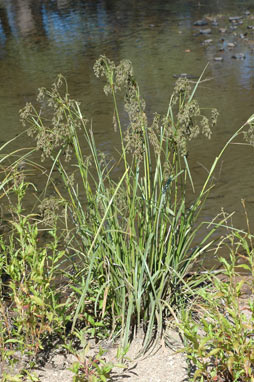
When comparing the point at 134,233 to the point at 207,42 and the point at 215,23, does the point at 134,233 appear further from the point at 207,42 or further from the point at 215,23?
the point at 215,23

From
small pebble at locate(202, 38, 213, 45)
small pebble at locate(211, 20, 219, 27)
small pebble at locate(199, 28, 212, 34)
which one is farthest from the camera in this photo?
small pebble at locate(211, 20, 219, 27)

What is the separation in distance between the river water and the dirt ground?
1282 millimetres

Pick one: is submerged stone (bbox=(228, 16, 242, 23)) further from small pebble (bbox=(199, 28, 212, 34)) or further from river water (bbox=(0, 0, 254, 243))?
small pebble (bbox=(199, 28, 212, 34))

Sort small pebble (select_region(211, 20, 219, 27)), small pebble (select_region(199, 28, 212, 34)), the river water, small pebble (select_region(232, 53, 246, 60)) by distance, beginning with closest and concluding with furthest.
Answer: the river water < small pebble (select_region(232, 53, 246, 60)) < small pebble (select_region(199, 28, 212, 34)) < small pebble (select_region(211, 20, 219, 27))

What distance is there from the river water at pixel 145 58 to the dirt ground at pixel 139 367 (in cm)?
128

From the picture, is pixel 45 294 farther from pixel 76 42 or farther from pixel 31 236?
pixel 76 42

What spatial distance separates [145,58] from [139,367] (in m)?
7.84

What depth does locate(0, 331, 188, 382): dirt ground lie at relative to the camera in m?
2.62

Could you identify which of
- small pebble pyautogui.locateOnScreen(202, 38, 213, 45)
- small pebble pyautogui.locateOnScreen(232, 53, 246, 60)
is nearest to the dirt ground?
small pebble pyautogui.locateOnScreen(232, 53, 246, 60)

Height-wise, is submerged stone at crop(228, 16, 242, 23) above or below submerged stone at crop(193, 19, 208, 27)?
above

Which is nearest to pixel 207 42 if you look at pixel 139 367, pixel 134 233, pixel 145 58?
pixel 145 58

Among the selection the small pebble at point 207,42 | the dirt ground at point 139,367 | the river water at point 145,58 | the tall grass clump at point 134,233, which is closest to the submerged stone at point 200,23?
the river water at point 145,58

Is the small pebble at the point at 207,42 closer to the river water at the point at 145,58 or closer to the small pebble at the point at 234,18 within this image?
the river water at the point at 145,58

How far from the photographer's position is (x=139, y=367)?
270 centimetres
